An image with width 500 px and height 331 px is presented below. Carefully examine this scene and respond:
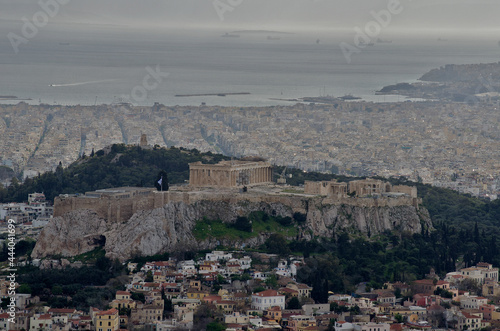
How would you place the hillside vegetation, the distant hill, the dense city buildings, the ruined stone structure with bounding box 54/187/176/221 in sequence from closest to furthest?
1. the hillside vegetation
2. the ruined stone structure with bounding box 54/187/176/221
3. the distant hill
4. the dense city buildings

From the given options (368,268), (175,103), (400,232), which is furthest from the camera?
(175,103)

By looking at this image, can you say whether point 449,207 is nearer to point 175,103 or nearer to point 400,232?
point 400,232

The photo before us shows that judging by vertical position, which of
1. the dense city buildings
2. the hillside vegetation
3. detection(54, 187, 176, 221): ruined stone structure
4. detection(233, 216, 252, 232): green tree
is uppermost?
the dense city buildings

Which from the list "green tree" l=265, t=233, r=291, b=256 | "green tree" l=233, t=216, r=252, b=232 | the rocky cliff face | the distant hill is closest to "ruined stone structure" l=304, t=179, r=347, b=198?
the rocky cliff face

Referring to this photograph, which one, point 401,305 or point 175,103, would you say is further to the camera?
point 175,103

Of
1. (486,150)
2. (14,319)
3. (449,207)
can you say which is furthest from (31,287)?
(486,150)

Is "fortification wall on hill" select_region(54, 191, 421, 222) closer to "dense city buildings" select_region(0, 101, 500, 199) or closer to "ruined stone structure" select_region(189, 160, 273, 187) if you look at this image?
"ruined stone structure" select_region(189, 160, 273, 187)

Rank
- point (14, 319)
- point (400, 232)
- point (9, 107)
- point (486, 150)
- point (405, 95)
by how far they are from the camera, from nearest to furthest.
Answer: point (14, 319) → point (400, 232) → point (486, 150) → point (9, 107) → point (405, 95)
